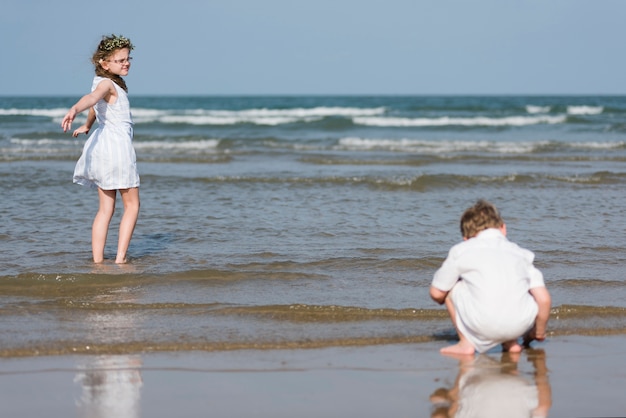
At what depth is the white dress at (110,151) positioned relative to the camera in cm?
639

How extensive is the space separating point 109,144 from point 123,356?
7.92ft

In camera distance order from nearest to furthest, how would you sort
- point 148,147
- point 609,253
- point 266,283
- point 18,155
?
1. point 266,283
2. point 609,253
3. point 18,155
4. point 148,147

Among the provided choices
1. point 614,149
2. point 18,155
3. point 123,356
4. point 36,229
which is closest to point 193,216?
point 36,229

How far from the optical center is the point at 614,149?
18906 millimetres

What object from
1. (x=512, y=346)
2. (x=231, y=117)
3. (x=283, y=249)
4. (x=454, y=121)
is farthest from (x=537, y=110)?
(x=512, y=346)

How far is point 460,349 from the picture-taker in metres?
4.37

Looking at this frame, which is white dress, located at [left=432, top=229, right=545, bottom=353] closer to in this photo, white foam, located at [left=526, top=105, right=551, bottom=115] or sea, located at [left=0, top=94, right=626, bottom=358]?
sea, located at [left=0, top=94, right=626, bottom=358]
